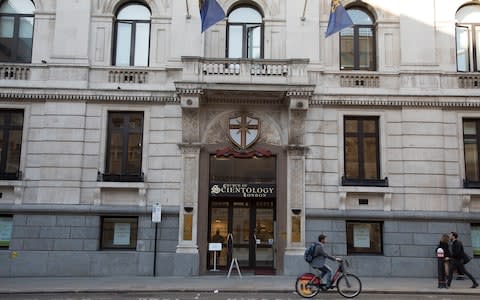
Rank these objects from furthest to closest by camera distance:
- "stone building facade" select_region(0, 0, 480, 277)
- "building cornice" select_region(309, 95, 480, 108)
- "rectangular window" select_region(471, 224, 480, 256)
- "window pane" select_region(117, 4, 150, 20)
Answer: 1. "window pane" select_region(117, 4, 150, 20)
2. "building cornice" select_region(309, 95, 480, 108)
3. "rectangular window" select_region(471, 224, 480, 256)
4. "stone building facade" select_region(0, 0, 480, 277)

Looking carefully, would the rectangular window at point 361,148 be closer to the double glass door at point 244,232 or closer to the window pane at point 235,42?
the double glass door at point 244,232

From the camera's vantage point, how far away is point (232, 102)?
67.3 ft

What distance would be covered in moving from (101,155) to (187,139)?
353cm

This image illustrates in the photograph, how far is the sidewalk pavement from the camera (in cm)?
1555

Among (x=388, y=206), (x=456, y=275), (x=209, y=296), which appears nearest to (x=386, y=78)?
(x=388, y=206)

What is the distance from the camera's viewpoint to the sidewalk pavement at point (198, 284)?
51.0ft

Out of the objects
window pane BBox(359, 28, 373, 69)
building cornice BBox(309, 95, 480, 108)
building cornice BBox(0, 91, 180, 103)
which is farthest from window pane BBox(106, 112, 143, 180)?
window pane BBox(359, 28, 373, 69)

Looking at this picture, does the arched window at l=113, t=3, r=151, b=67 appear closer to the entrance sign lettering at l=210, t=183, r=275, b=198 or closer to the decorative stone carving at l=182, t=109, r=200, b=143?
the decorative stone carving at l=182, t=109, r=200, b=143

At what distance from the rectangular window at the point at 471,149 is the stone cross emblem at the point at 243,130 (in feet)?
28.0

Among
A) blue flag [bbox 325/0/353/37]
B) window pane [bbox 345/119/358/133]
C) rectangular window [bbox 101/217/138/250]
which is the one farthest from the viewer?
window pane [bbox 345/119/358/133]

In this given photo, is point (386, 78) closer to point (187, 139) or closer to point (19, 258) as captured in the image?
point (187, 139)

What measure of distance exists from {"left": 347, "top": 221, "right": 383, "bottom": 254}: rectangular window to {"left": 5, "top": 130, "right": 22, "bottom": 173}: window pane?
13.6 meters

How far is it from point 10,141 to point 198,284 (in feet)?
32.6

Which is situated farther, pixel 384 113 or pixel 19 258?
pixel 384 113
